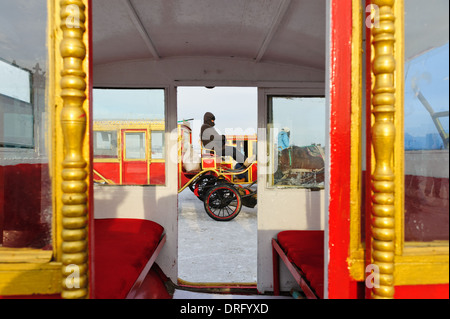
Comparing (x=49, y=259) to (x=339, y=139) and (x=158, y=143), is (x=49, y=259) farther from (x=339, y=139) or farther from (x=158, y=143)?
(x=158, y=143)

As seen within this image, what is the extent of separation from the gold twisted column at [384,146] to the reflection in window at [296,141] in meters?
2.01

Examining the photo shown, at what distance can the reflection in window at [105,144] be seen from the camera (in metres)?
3.01

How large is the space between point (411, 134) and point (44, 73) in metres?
1.11

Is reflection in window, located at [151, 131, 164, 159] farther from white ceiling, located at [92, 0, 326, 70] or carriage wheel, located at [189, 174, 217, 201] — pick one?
carriage wheel, located at [189, 174, 217, 201]

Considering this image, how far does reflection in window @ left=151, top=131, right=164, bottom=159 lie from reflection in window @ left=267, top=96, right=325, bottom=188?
1.09 meters

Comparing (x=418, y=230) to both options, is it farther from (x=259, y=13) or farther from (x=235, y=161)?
(x=235, y=161)

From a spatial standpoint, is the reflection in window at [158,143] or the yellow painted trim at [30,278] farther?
the reflection in window at [158,143]

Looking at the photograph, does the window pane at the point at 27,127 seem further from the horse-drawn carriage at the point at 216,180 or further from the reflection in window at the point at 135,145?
the horse-drawn carriage at the point at 216,180

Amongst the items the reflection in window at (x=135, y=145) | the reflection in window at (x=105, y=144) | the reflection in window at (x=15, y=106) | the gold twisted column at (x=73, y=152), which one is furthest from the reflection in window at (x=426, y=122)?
the reflection in window at (x=105, y=144)

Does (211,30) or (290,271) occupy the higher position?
(211,30)

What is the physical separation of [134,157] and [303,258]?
204 cm

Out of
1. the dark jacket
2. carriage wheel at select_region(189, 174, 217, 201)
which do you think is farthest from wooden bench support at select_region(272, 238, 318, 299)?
the dark jacket

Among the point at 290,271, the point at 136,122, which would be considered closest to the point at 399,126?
the point at 290,271

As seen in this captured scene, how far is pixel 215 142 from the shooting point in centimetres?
691
